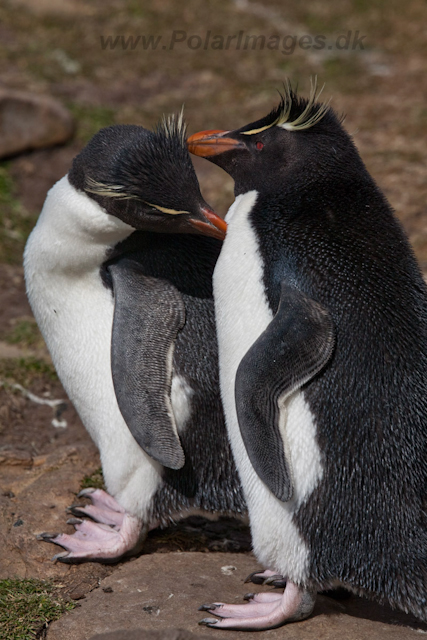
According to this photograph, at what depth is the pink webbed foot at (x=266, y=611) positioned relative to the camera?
2.55 m

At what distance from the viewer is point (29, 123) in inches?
294

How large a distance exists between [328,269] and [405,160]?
5.12 meters

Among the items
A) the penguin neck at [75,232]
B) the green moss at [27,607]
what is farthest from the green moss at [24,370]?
the green moss at [27,607]

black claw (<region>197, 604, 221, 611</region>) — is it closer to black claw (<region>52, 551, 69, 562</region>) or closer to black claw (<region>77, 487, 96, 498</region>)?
black claw (<region>52, 551, 69, 562</region>)

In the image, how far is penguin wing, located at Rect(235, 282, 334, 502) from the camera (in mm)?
2424

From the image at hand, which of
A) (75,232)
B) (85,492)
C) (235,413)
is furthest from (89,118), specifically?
(235,413)

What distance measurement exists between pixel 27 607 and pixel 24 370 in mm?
2095

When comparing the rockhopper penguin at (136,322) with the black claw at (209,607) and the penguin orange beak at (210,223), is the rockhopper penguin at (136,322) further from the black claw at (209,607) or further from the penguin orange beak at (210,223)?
the black claw at (209,607)

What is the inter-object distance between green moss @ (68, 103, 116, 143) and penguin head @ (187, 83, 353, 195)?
208 inches

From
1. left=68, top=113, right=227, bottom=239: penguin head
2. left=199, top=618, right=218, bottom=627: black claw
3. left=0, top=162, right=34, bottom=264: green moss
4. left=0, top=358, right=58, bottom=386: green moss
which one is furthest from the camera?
left=0, top=162, right=34, bottom=264: green moss

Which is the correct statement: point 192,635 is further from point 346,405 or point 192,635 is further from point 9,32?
point 9,32

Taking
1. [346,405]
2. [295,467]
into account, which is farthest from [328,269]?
[295,467]

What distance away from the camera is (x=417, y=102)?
855 centimetres

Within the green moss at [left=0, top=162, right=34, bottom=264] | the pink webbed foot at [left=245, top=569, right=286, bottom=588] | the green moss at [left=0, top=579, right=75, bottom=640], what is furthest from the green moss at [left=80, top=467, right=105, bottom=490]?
the green moss at [left=0, top=162, right=34, bottom=264]
